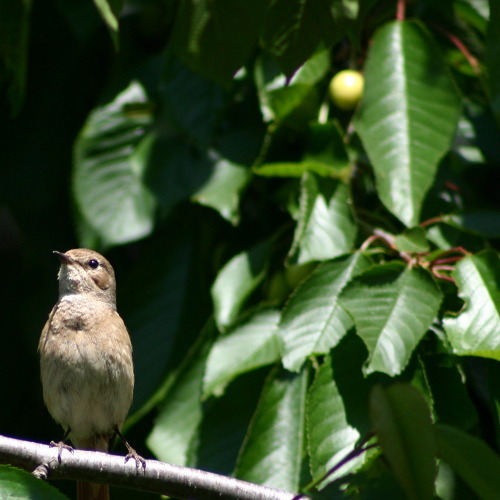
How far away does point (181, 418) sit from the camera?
12.8ft

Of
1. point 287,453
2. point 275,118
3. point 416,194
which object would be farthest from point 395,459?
point 275,118

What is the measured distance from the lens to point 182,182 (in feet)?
14.3

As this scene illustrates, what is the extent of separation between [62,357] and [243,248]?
1.12m

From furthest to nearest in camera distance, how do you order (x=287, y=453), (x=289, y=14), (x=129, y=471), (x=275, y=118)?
1. (x=275, y=118)
2. (x=287, y=453)
3. (x=129, y=471)
4. (x=289, y=14)

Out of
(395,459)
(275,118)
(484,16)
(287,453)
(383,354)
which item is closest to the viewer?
(395,459)

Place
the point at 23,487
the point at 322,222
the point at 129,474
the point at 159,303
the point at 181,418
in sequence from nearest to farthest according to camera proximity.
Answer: the point at 23,487
the point at 129,474
the point at 322,222
the point at 181,418
the point at 159,303

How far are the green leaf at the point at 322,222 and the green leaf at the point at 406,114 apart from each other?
0.26 meters

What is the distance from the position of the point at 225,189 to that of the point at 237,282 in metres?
0.53

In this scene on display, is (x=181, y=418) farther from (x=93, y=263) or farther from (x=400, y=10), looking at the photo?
(x=400, y=10)

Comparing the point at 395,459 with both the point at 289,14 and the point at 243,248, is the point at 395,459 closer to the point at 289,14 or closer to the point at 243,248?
the point at 289,14

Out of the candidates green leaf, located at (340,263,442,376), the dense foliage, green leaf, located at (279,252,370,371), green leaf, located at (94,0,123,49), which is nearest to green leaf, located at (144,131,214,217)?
the dense foliage

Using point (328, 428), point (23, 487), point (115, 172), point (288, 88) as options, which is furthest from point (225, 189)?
point (23, 487)

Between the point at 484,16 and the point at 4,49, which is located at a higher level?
the point at 4,49

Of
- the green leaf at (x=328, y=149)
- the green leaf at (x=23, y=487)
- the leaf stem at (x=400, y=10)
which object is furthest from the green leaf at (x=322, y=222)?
the green leaf at (x=23, y=487)
